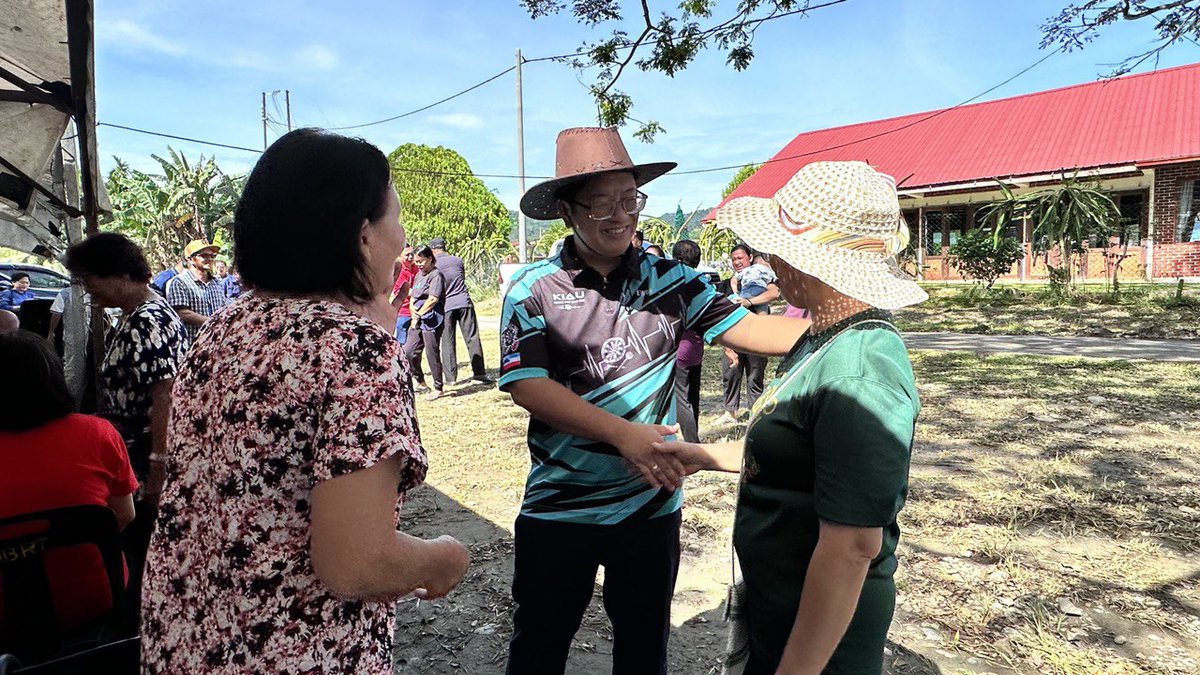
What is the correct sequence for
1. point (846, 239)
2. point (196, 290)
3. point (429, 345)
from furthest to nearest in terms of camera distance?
point (429, 345), point (196, 290), point (846, 239)

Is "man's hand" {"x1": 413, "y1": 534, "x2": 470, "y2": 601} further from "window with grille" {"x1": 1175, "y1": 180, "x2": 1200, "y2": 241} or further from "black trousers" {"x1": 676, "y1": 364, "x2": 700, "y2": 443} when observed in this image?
"window with grille" {"x1": 1175, "y1": 180, "x2": 1200, "y2": 241}

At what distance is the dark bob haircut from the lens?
3.54 ft

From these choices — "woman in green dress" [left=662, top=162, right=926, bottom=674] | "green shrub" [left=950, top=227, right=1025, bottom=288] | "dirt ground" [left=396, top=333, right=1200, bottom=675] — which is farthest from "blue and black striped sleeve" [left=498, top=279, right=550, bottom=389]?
"green shrub" [left=950, top=227, right=1025, bottom=288]

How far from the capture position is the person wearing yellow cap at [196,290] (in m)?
6.56

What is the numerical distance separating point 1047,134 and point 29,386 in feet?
80.1

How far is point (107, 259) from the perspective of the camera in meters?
2.86

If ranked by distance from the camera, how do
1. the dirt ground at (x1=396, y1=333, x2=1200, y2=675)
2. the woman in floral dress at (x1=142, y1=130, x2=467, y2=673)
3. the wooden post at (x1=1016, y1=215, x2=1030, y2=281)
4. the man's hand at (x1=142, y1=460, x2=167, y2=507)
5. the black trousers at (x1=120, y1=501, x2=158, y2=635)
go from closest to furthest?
the woman in floral dress at (x1=142, y1=130, x2=467, y2=673)
the black trousers at (x1=120, y1=501, x2=158, y2=635)
the man's hand at (x1=142, y1=460, x2=167, y2=507)
the dirt ground at (x1=396, y1=333, x2=1200, y2=675)
the wooden post at (x1=1016, y1=215, x2=1030, y2=281)

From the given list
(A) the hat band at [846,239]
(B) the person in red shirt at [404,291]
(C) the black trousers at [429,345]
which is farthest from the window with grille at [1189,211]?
(A) the hat band at [846,239]

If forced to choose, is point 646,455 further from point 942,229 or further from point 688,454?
point 942,229

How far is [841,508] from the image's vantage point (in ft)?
3.63

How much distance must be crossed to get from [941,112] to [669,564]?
2677cm

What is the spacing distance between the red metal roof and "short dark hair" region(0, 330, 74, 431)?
17.2m

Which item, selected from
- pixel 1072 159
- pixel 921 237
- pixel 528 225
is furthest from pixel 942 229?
pixel 528 225

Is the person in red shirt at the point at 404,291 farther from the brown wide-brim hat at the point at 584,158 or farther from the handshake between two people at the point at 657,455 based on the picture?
the handshake between two people at the point at 657,455
